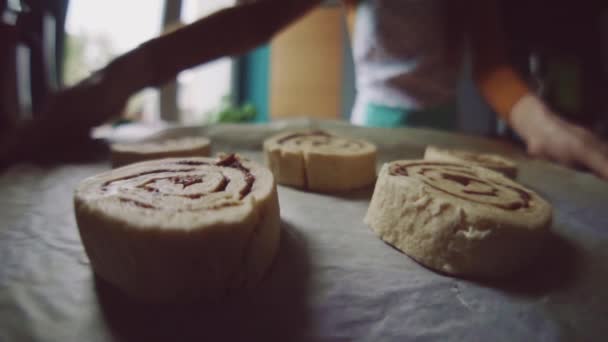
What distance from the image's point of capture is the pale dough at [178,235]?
0.88m

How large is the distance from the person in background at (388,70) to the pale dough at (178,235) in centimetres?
101

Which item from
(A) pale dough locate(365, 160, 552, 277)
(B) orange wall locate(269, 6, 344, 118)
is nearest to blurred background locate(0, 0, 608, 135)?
(B) orange wall locate(269, 6, 344, 118)

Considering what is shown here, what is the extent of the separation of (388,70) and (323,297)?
2197 mm

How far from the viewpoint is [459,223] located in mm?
1077

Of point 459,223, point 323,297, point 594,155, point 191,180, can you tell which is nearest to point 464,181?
point 459,223

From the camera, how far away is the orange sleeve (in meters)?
2.46

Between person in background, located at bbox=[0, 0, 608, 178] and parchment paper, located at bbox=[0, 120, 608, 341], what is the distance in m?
0.68

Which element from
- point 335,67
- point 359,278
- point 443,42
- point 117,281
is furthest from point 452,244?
point 335,67

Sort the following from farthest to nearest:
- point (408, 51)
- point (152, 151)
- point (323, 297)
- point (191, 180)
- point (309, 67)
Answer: point (309, 67)
point (408, 51)
point (152, 151)
point (191, 180)
point (323, 297)

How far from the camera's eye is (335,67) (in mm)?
5145

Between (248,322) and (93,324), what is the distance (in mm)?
342

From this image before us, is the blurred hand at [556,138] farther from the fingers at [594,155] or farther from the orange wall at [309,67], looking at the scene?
the orange wall at [309,67]

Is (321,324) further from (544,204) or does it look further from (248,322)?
(544,204)

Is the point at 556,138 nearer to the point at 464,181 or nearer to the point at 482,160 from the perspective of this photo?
the point at 482,160
